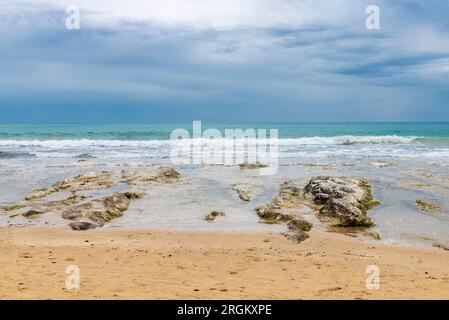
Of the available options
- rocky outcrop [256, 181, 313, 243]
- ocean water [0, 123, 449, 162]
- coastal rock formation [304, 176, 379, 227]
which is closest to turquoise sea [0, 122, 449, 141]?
ocean water [0, 123, 449, 162]

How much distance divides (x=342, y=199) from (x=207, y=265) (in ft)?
18.2

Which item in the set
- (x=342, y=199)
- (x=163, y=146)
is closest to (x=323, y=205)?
(x=342, y=199)

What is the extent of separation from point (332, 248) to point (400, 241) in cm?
166

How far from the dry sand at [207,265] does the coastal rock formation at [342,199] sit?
1.25m

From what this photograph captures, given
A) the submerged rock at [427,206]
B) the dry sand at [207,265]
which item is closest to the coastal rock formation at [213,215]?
the dry sand at [207,265]

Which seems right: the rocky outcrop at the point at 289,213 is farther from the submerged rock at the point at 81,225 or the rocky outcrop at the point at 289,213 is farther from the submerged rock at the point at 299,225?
the submerged rock at the point at 81,225

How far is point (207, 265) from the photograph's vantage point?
7445 millimetres

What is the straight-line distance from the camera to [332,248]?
870 centimetres

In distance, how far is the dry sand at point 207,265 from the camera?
587 centimetres

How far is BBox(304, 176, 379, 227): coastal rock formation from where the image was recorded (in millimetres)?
10750

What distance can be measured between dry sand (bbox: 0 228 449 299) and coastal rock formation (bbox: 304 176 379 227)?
1.25m

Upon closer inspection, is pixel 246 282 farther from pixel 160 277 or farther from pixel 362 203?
pixel 362 203
